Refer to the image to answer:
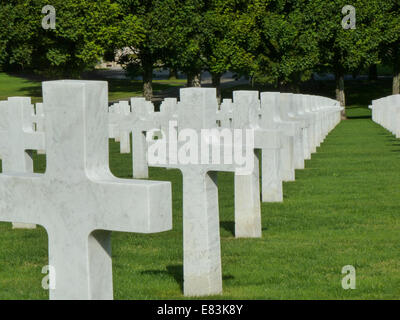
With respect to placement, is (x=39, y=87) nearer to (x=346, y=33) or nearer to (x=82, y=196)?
(x=346, y=33)

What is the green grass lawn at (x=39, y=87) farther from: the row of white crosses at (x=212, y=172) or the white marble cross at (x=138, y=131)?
the row of white crosses at (x=212, y=172)

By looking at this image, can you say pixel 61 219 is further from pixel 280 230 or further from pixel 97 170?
pixel 280 230

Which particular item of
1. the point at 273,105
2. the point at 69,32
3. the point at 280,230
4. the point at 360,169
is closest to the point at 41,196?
the point at 280,230

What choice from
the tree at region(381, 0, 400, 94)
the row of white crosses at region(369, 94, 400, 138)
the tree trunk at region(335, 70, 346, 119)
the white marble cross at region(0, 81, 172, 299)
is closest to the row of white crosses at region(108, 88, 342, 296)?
the white marble cross at region(0, 81, 172, 299)

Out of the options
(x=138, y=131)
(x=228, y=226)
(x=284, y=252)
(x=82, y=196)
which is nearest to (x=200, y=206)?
(x=284, y=252)

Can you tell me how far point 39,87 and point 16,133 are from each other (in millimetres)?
65947

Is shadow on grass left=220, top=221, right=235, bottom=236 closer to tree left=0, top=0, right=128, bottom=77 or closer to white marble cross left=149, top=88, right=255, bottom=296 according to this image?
white marble cross left=149, top=88, right=255, bottom=296

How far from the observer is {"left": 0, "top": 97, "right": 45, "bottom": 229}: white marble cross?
10.8 meters

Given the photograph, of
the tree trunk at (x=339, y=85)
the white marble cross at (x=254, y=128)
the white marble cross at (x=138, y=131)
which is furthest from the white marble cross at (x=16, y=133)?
the tree trunk at (x=339, y=85)

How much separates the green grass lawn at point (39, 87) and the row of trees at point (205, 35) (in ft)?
45.7

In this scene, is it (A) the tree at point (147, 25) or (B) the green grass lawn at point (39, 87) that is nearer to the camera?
(A) the tree at point (147, 25)

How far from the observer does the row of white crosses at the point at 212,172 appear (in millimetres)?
6832

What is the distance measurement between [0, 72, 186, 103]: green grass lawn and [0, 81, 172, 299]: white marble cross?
196 feet
